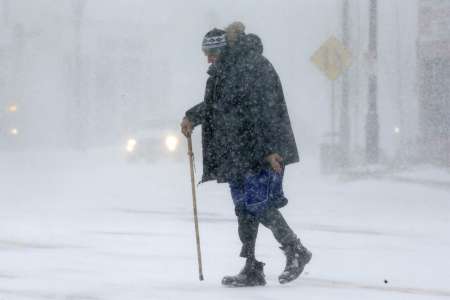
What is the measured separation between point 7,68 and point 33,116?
1222 cm

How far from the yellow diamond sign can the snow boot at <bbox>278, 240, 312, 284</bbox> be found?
1644 centimetres

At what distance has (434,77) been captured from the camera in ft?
99.1

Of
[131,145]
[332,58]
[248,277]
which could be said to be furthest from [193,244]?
[131,145]

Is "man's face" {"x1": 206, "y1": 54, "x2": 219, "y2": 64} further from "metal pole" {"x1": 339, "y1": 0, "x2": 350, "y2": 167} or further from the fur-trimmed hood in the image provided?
"metal pole" {"x1": 339, "y1": 0, "x2": 350, "y2": 167}

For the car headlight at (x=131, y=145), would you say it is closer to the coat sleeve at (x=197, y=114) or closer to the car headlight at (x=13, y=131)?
the coat sleeve at (x=197, y=114)

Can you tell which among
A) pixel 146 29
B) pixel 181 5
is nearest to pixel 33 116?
pixel 146 29

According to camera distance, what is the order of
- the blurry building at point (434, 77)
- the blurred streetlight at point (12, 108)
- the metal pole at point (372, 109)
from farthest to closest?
the blurred streetlight at point (12, 108), the blurry building at point (434, 77), the metal pole at point (372, 109)

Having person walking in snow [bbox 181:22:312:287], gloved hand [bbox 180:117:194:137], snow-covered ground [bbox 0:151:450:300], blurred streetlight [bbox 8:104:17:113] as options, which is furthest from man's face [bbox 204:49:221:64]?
blurred streetlight [bbox 8:104:17:113]

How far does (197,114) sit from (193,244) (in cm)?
269

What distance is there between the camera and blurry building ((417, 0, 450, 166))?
29.1 meters

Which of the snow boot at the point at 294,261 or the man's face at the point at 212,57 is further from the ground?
the man's face at the point at 212,57

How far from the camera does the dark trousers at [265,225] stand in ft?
19.6

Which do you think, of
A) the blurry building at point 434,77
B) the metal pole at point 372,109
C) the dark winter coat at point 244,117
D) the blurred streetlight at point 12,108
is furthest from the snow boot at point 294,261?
the blurred streetlight at point 12,108

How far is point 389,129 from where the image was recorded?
10006 centimetres
